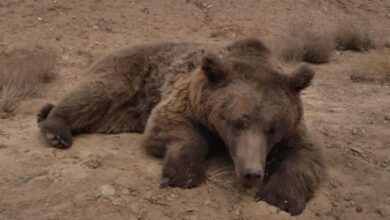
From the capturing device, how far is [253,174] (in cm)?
440

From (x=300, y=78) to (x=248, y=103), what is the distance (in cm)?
57

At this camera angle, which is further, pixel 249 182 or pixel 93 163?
pixel 93 163

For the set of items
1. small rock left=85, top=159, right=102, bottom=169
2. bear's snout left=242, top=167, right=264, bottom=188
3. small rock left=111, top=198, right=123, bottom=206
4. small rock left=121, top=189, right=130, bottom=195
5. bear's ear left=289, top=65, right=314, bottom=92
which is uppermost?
bear's ear left=289, top=65, right=314, bottom=92

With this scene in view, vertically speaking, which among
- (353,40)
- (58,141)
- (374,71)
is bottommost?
(353,40)

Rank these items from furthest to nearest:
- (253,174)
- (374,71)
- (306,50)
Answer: (306,50) < (374,71) < (253,174)

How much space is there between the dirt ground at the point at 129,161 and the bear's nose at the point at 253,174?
1.32 ft

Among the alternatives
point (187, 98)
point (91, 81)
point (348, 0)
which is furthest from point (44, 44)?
point (348, 0)

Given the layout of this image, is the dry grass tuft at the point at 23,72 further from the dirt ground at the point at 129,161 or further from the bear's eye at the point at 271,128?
the bear's eye at the point at 271,128

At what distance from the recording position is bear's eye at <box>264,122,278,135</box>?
4.85 m

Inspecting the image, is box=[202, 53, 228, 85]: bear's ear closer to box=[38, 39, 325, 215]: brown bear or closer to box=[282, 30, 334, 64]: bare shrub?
box=[38, 39, 325, 215]: brown bear

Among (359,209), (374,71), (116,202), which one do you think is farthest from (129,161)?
(374,71)

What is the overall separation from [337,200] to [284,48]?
570 centimetres

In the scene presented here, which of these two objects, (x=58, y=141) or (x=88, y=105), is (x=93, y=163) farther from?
(x=88, y=105)

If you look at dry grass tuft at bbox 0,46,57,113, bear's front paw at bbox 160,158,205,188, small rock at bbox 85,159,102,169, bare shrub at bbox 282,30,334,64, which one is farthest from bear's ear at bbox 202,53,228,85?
bare shrub at bbox 282,30,334,64
